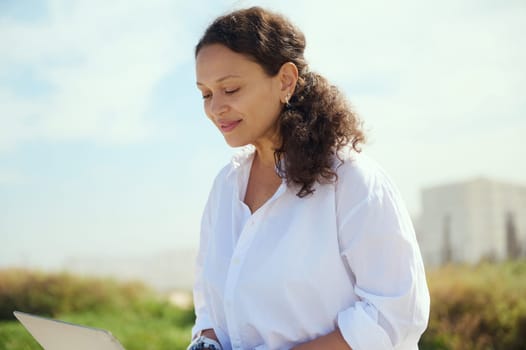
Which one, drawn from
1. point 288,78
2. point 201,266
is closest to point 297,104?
point 288,78

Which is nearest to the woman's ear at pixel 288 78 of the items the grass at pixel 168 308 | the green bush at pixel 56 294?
the grass at pixel 168 308

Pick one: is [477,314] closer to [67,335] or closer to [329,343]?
[329,343]

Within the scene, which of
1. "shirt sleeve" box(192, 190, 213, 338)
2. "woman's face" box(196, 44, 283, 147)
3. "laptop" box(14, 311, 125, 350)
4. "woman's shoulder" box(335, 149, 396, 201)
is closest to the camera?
"laptop" box(14, 311, 125, 350)

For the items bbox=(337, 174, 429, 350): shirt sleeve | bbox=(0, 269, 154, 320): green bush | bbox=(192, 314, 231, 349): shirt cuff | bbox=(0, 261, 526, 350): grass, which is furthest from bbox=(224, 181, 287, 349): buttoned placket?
bbox=(0, 269, 154, 320): green bush

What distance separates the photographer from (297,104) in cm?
189

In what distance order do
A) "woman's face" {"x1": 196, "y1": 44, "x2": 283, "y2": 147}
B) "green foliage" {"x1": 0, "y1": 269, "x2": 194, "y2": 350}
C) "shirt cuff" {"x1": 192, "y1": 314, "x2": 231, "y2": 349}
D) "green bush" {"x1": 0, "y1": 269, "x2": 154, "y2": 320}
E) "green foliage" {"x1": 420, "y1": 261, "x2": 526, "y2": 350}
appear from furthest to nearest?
"green bush" {"x1": 0, "y1": 269, "x2": 154, "y2": 320} < "green foliage" {"x1": 0, "y1": 269, "x2": 194, "y2": 350} < "green foliage" {"x1": 420, "y1": 261, "x2": 526, "y2": 350} < "shirt cuff" {"x1": 192, "y1": 314, "x2": 231, "y2": 349} < "woman's face" {"x1": 196, "y1": 44, "x2": 283, "y2": 147}

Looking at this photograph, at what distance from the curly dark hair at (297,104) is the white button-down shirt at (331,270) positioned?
0.05 metres

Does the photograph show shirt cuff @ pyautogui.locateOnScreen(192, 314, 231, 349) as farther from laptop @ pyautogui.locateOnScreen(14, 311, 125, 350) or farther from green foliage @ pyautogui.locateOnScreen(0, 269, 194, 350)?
green foliage @ pyautogui.locateOnScreen(0, 269, 194, 350)

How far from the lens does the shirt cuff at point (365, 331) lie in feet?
5.29

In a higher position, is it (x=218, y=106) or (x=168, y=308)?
(x=218, y=106)

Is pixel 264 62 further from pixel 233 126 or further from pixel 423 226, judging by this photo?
pixel 423 226

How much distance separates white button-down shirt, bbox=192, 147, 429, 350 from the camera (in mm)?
1633

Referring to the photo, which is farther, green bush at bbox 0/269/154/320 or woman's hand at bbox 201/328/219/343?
green bush at bbox 0/269/154/320

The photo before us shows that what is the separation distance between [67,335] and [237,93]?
771mm
